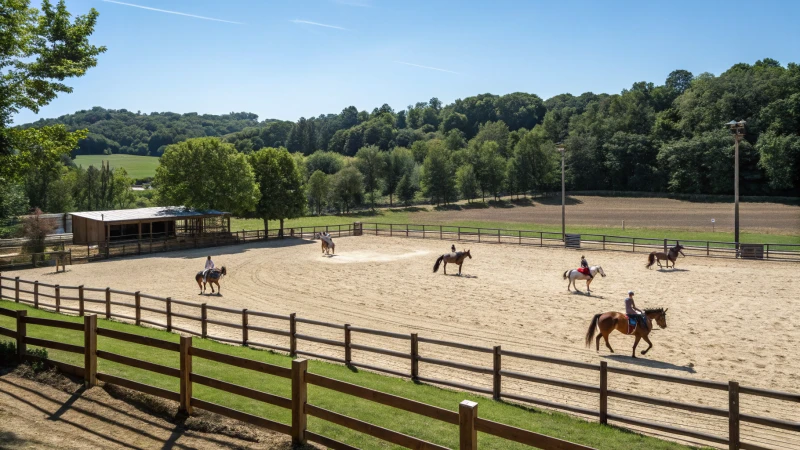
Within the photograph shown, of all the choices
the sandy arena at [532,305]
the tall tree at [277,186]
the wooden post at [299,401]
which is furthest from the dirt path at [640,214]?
the wooden post at [299,401]

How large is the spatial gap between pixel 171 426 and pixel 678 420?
748 cm

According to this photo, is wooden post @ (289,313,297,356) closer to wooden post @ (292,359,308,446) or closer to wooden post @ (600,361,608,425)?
wooden post @ (292,359,308,446)

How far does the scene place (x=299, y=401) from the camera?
614cm

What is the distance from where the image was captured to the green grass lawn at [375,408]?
7.19 metres

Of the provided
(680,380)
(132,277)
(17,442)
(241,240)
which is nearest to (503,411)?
(680,380)

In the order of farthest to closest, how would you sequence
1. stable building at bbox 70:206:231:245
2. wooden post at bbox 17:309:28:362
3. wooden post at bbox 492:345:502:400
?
stable building at bbox 70:206:231:245, wooden post at bbox 492:345:502:400, wooden post at bbox 17:309:28:362

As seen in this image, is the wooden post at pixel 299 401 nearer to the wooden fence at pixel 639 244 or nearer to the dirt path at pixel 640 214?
the wooden fence at pixel 639 244

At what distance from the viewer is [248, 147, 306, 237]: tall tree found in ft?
152

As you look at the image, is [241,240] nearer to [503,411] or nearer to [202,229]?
[202,229]

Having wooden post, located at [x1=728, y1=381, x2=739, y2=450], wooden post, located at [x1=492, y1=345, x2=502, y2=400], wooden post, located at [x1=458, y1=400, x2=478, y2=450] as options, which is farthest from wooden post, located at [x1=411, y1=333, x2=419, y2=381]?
wooden post, located at [x1=458, y1=400, x2=478, y2=450]

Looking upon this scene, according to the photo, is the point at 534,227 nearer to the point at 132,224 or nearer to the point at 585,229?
the point at 585,229

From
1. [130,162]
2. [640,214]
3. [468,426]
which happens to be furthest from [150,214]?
[130,162]

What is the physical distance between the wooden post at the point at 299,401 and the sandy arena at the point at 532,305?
5231mm

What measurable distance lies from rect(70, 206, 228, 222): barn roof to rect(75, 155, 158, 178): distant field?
328ft
